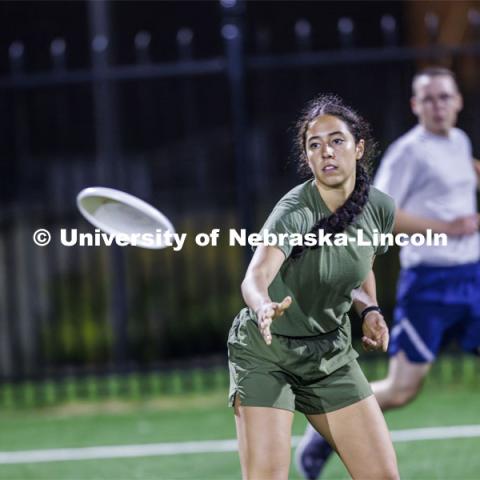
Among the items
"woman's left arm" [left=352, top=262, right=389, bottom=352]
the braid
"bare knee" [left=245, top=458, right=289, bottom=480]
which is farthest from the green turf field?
the braid

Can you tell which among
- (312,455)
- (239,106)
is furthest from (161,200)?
(312,455)

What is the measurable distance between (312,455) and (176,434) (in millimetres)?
2592

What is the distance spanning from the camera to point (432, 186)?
23.3 ft

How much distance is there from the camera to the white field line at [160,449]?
8.15 m

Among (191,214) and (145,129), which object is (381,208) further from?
(145,129)

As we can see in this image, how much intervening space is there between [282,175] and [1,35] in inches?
192

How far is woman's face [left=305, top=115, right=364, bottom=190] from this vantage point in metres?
4.55

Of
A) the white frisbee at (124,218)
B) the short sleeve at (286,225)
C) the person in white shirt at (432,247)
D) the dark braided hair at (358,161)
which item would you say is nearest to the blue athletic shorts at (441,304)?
the person in white shirt at (432,247)

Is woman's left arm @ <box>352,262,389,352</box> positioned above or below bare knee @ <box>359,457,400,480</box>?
above

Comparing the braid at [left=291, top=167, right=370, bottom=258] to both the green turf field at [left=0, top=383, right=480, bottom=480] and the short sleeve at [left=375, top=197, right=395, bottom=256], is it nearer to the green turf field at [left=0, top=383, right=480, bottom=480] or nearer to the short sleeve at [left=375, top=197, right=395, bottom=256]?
the short sleeve at [left=375, top=197, right=395, bottom=256]

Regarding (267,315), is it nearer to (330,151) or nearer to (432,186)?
(330,151)

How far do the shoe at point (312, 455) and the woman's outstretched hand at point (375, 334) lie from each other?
1.88m

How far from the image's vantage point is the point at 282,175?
12281mm

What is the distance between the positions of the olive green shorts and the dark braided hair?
0.35 m
